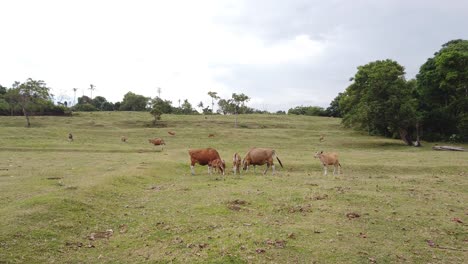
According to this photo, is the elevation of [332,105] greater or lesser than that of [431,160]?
greater

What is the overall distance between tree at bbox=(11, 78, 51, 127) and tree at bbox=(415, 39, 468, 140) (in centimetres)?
6003

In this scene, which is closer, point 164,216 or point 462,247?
point 462,247

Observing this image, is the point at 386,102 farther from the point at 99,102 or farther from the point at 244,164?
the point at 99,102

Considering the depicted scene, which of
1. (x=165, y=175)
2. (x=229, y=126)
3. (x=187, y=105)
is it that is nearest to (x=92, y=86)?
(x=187, y=105)

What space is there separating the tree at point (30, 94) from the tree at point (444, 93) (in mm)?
60027

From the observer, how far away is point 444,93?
49594 mm

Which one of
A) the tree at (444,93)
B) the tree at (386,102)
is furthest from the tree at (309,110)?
the tree at (386,102)

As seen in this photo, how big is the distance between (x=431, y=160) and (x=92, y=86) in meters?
141

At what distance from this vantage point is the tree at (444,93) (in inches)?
1790

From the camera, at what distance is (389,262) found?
28.6 ft

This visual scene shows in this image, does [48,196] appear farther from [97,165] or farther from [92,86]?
[92,86]

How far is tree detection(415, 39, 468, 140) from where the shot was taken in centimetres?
4547

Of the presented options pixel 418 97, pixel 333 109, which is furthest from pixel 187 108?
pixel 418 97

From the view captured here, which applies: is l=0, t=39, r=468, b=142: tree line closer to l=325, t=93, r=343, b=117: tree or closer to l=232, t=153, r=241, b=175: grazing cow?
l=232, t=153, r=241, b=175: grazing cow
